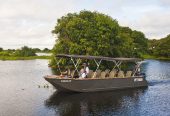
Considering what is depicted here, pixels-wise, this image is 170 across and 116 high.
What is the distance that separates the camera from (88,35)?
279 ft

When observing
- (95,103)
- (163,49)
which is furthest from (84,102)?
(163,49)

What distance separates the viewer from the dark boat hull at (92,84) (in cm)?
4553

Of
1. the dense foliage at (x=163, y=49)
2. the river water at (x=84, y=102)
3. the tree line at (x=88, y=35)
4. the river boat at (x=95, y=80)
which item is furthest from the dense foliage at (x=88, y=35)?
the dense foliage at (x=163, y=49)

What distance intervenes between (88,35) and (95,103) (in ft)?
151

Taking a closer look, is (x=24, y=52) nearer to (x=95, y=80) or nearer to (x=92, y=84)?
(x=92, y=84)

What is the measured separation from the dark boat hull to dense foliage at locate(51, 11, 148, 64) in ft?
103

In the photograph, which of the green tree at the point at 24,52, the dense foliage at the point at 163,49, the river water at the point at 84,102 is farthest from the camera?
the green tree at the point at 24,52

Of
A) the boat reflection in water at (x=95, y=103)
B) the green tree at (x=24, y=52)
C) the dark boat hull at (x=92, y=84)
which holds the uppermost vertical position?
the green tree at (x=24, y=52)

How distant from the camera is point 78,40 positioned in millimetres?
86312

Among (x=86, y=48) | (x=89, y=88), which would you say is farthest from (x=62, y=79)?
(x=86, y=48)

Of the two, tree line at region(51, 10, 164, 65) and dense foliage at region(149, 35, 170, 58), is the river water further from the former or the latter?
dense foliage at region(149, 35, 170, 58)

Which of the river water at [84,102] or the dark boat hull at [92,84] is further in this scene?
the dark boat hull at [92,84]

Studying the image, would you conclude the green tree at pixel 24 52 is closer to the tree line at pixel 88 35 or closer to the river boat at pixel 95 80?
the tree line at pixel 88 35

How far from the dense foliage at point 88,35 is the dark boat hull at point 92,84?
103 feet
